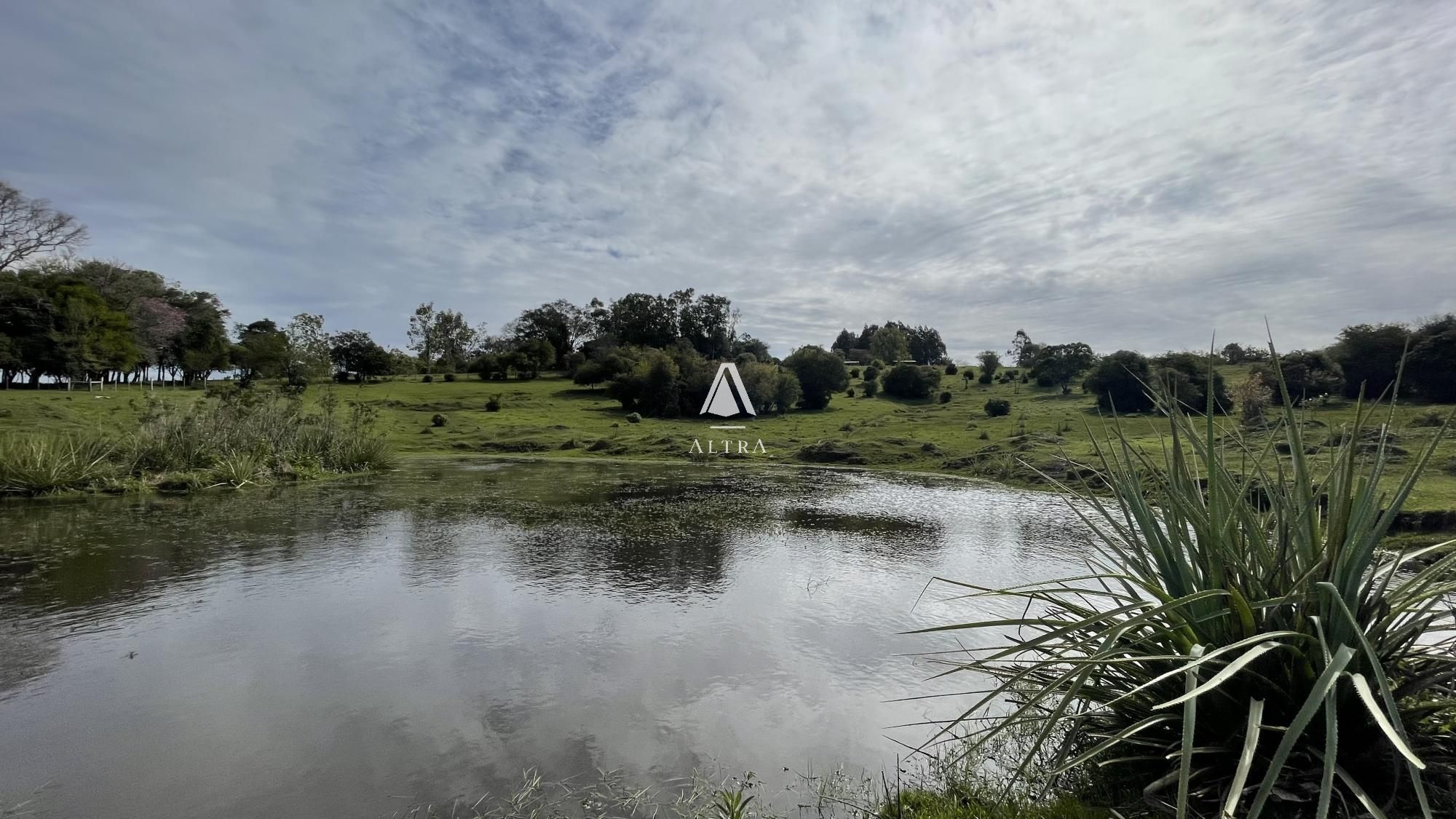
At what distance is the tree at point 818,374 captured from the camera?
45656mm

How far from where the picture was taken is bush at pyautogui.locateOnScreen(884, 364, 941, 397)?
46781 millimetres

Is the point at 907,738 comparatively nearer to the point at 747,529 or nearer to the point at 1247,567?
the point at 1247,567

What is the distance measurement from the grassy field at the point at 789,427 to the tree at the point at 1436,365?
94cm

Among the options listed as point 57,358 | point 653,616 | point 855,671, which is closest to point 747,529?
point 653,616

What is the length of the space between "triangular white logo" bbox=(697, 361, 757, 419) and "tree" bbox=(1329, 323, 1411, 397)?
2770cm

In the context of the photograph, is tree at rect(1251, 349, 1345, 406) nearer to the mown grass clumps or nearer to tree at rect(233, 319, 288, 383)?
the mown grass clumps

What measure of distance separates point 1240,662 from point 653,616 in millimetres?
5716

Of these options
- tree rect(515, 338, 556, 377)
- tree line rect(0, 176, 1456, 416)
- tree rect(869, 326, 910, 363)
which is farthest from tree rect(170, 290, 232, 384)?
tree rect(869, 326, 910, 363)

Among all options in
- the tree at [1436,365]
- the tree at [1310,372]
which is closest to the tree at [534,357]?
the tree at [1310,372]

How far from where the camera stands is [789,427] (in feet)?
125

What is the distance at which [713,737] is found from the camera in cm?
464

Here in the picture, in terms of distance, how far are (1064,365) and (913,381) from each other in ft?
30.4

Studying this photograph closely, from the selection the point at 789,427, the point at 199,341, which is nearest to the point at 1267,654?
the point at 789,427

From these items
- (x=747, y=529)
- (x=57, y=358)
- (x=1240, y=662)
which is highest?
(x=57, y=358)
